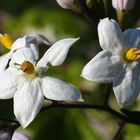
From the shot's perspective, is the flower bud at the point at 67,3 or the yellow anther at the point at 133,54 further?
the flower bud at the point at 67,3

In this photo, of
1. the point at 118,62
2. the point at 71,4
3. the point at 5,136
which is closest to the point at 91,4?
the point at 71,4

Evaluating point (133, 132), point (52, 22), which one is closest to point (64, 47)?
point (133, 132)

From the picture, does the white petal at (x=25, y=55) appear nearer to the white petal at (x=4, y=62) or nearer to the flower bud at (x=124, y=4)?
the white petal at (x=4, y=62)

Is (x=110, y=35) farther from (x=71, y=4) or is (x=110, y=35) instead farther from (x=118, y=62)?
(x=71, y=4)

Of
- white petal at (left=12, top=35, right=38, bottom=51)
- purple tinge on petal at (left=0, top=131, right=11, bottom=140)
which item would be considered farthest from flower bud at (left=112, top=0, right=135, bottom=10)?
purple tinge on petal at (left=0, top=131, right=11, bottom=140)

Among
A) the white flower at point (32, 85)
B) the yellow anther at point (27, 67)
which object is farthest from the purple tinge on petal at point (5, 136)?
the yellow anther at point (27, 67)

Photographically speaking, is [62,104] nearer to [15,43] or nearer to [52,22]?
[15,43]
